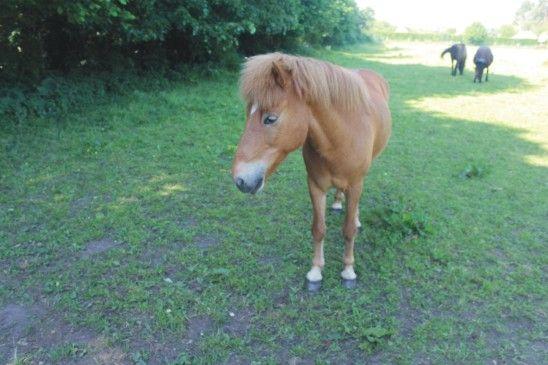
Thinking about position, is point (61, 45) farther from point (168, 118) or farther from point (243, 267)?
point (243, 267)

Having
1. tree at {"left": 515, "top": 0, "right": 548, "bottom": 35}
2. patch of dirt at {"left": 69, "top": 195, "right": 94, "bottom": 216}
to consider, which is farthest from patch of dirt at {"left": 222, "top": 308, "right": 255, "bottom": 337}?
tree at {"left": 515, "top": 0, "right": 548, "bottom": 35}

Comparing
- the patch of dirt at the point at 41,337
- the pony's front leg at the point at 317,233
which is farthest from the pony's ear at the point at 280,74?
the patch of dirt at the point at 41,337

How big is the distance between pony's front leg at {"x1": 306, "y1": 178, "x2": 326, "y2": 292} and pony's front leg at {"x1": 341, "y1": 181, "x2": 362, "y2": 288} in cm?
21

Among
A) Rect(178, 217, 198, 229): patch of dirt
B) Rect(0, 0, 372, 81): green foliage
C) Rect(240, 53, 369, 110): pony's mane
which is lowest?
Rect(178, 217, 198, 229): patch of dirt

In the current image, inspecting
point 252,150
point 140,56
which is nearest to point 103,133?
point 140,56

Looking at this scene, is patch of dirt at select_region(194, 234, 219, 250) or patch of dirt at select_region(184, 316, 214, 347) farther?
patch of dirt at select_region(194, 234, 219, 250)

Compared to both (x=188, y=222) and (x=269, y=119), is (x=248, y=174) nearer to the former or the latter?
(x=269, y=119)

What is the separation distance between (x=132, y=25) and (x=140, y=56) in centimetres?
231

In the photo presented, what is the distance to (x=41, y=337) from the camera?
9.43 feet

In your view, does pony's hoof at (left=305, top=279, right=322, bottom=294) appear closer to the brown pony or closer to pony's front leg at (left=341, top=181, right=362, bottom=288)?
the brown pony

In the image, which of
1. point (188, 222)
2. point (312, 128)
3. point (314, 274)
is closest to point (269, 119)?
point (312, 128)

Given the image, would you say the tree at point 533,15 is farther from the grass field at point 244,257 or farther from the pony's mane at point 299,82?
the pony's mane at point 299,82

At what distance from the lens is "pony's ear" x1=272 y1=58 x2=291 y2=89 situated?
94.3 inches

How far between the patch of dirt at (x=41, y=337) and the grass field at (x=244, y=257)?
1 cm
